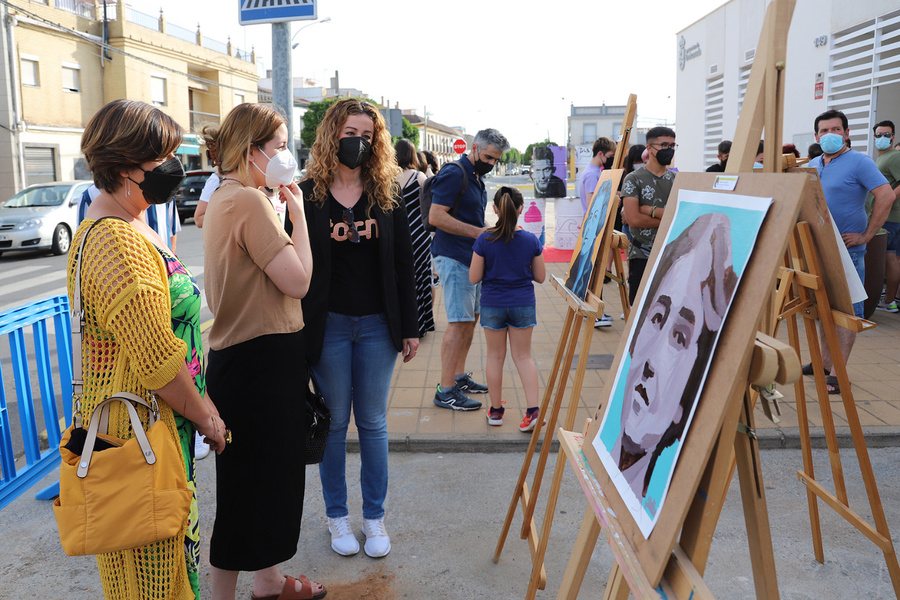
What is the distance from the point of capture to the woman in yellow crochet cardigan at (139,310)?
1.79 m

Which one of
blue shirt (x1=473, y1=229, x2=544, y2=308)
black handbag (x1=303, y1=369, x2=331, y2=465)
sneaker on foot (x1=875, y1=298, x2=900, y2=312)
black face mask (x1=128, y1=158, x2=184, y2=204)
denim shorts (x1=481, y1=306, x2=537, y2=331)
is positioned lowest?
sneaker on foot (x1=875, y1=298, x2=900, y2=312)

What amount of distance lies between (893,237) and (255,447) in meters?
7.63

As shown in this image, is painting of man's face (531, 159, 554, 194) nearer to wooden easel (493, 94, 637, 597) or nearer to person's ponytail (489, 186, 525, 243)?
person's ponytail (489, 186, 525, 243)

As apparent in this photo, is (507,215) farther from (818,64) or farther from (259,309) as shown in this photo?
(818,64)

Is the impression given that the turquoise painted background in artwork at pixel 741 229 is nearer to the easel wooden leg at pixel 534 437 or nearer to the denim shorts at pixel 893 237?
the easel wooden leg at pixel 534 437

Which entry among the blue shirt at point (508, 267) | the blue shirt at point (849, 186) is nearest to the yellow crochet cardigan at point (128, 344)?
the blue shirt at point (508, 267)

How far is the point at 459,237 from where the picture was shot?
4.89 meters

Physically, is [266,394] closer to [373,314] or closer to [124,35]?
[373,314]

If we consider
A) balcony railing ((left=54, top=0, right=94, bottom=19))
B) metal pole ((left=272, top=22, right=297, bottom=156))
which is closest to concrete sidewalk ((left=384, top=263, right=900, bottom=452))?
metal pole ((left=272, top=22, right=297, bottom=156))

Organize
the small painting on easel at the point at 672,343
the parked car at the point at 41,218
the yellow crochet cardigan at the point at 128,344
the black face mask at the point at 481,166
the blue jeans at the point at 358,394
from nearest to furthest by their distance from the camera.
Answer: the small painting on easel at the point at 672,343, the yellow crochet cardigan at the point at 128,344, the blue jeans at the point at 358,394, the black face mask at the point at 481,166, the parked car at the point at 41,218

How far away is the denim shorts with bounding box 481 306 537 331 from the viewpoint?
4453 mm

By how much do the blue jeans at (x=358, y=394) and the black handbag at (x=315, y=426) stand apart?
0.18m

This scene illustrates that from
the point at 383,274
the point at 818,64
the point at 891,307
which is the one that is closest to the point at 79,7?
the point at 818,64

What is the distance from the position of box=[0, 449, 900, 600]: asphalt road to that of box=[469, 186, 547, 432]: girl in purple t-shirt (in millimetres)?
763
